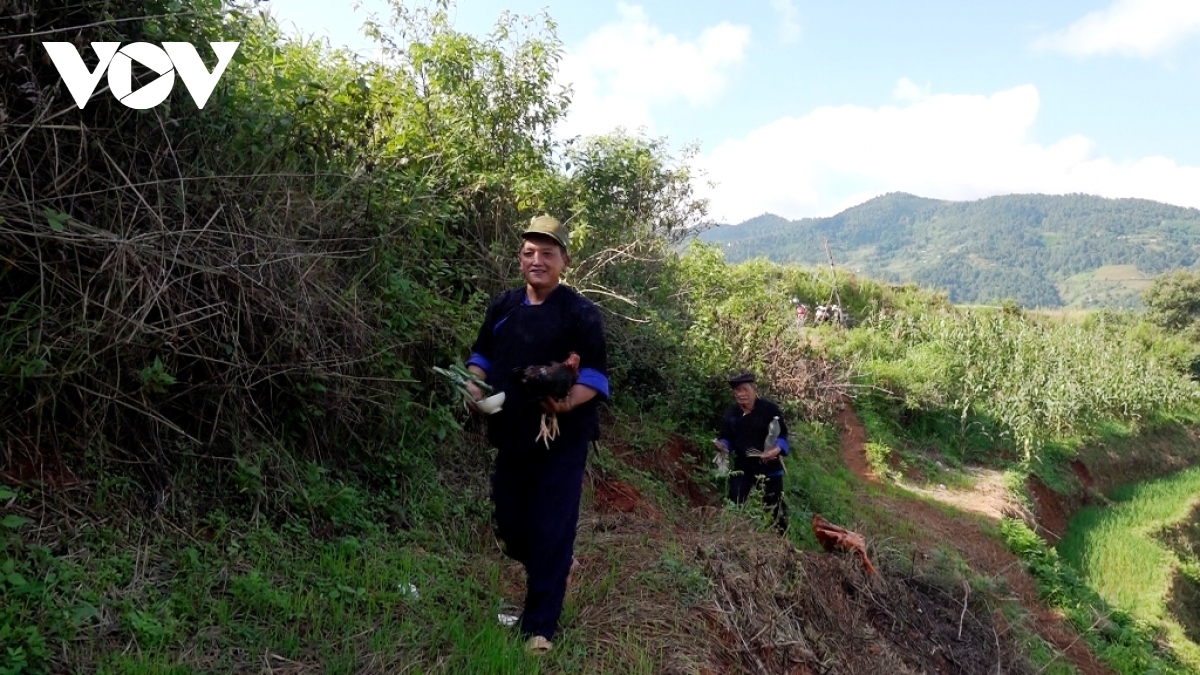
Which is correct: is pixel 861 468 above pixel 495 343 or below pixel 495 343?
below

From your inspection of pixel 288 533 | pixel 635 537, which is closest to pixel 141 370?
pixel 288 533

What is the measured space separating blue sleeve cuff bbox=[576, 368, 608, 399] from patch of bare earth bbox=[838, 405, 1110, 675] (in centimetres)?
712

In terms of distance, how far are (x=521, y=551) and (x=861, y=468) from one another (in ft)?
34.0

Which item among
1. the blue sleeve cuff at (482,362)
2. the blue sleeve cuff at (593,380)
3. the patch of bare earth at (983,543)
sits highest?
the blue sleeve cuff at (482,362)

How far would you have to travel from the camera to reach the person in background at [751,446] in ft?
24.1

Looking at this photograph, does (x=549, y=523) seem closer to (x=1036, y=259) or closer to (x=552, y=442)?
(x=552, y=442)

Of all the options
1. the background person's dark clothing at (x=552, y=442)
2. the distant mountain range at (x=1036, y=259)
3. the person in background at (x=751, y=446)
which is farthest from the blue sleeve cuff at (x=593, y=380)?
the distant mountain range at (x=1036, y=259)

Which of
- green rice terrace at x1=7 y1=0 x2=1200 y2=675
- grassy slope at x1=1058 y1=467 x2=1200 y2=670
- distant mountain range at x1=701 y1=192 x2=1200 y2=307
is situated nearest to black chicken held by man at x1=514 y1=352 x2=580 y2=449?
green rice terrace at x1=7 y1=0 x2=1200 y2=675

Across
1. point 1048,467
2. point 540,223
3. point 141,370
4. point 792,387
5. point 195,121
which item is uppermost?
point 195,121

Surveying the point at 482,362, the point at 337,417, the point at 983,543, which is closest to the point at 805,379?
the point at 983,543

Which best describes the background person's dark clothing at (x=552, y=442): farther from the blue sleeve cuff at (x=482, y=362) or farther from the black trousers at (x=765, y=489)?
the black trousers at (x=765, y=489)

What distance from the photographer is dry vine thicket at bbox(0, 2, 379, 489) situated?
3.29 m

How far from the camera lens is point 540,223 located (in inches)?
135

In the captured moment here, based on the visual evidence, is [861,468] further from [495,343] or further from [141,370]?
[141,370]
